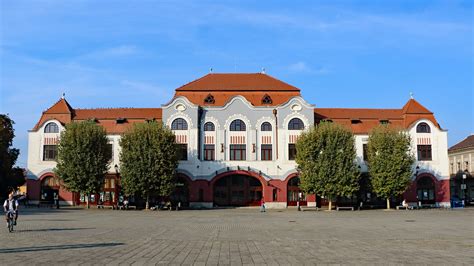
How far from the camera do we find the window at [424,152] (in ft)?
200

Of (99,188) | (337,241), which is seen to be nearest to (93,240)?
(337,241)

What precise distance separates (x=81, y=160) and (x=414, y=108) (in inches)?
1622

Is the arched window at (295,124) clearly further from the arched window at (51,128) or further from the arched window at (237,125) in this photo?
the arched window at (51,128)

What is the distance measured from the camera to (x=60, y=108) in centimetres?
6241

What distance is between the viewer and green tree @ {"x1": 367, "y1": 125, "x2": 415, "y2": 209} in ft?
178

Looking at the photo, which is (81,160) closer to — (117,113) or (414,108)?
(117,113)

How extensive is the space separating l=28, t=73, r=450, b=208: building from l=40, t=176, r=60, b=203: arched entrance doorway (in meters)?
0.12

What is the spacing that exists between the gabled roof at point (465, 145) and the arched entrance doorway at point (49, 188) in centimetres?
5938

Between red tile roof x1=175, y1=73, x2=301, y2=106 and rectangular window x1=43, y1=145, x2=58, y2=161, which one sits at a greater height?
red tile roof x1=175, y1=73, x2=301, y2=106

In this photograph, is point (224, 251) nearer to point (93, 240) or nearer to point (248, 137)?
point (93, 240)

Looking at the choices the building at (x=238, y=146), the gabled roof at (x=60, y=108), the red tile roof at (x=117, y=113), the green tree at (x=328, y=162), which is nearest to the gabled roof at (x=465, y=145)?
the building at (x=238, y=146)

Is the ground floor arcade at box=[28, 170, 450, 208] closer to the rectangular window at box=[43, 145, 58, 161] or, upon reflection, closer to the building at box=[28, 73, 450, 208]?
the building at box=[28, 73, 450, 208]

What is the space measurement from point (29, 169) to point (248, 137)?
1083 inches

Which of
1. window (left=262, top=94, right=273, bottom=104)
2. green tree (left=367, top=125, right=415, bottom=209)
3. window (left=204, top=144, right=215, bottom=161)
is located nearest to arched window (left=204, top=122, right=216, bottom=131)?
window (left=204, top=144, right=215, bottom=161)
